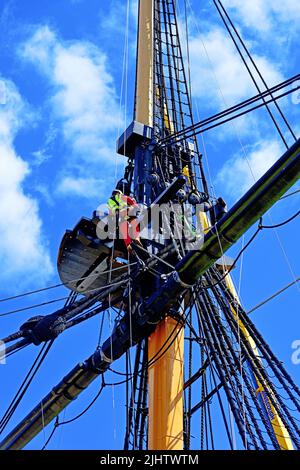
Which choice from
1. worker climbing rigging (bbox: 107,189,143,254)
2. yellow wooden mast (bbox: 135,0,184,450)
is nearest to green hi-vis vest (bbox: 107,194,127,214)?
worker climbing rigging (bbox: 107,189,143,254)

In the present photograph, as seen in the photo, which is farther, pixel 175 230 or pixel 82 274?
pixel 82 274

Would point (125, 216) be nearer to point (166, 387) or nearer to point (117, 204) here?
point (117, 204)

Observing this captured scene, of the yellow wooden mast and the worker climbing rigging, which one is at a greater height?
the worker climbing rigging

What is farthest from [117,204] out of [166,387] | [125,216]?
[166,387]

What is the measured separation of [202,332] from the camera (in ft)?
34.6

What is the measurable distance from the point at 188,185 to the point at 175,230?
1545 mm

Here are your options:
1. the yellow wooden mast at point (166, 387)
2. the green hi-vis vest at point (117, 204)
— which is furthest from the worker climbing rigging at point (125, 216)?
the yellow wooden mast at point (166, 387)

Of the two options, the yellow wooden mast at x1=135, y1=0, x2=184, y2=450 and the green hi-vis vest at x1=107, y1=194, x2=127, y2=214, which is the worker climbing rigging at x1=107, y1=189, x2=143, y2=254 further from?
the yellow wooden mast at x1=135, y1=0, x2=184, y2=450

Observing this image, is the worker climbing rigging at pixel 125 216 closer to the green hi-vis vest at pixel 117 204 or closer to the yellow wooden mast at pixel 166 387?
the green hi-vis vest at pixel 117 204
